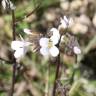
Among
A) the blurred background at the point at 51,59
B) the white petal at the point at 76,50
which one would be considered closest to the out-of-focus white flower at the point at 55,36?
the white petal at the point at 76,50

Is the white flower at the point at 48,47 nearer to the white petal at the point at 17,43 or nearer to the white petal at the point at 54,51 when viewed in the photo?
the white petal at the point at 54,51

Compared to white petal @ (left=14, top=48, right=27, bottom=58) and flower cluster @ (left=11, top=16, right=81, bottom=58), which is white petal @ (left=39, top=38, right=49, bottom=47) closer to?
flower cluster @ (left=11, top=16, right=81, bottom=58)

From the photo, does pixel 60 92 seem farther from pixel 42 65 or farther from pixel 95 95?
pixel 42 65

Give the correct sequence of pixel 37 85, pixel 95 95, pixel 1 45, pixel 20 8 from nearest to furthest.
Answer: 1. pixel 95 95
2. pixel 37 85
3. pixel 1 45
4. pixel 20 8

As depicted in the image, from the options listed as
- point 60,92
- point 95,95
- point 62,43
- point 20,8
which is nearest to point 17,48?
point 62,43

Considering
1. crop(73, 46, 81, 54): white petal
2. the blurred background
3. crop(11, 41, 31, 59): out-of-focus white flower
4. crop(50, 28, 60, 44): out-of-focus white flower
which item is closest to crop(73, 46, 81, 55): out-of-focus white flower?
crop(73, 46, 81, 54): white petal

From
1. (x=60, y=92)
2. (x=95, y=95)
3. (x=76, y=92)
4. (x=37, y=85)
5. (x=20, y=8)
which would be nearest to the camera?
(x=60, y=92)
